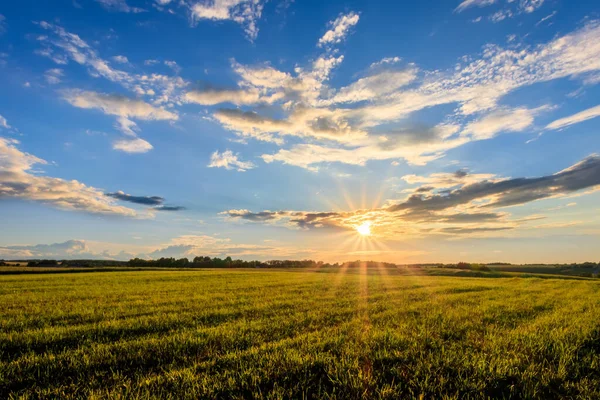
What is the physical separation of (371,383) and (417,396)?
2.05 ft

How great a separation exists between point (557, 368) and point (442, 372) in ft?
7.74

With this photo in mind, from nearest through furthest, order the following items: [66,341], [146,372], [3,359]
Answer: [146,372]
[3,359]
[66,341]

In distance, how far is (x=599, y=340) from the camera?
7547 millimetres

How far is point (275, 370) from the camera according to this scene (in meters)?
4.90

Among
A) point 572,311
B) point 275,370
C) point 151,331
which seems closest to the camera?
point 275,370

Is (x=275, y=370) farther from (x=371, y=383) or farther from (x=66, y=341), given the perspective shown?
(x=66, y=341)

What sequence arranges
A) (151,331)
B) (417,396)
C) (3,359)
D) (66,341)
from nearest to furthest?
1. (417,396)
2. (3,359)
3. (66,341)
4. (151,331)

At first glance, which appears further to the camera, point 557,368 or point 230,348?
point 230,348

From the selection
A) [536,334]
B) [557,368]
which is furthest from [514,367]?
[536,334]

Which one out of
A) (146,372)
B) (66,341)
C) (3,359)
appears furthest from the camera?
(66,341)

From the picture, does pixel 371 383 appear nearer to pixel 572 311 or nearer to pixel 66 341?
pixel 66 341

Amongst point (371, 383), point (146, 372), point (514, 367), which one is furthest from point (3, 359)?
point (514, 367)

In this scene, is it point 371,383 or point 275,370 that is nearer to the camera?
point 371,383

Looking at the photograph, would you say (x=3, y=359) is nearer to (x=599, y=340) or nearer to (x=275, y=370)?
(x=275, y=370)
